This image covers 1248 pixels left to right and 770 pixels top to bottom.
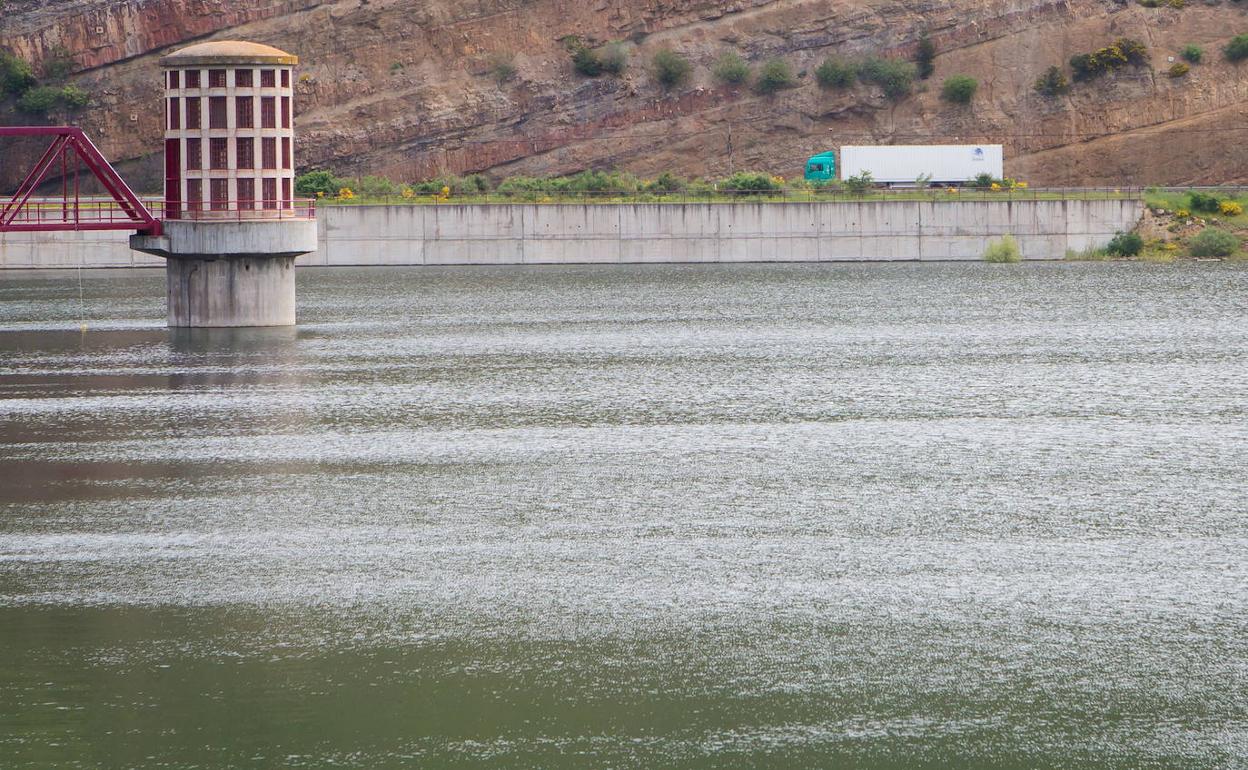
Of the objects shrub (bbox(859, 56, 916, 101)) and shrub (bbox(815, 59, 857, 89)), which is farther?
shrub (bbox(815, 59, 857, 89))

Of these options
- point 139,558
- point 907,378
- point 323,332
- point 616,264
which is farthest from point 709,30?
point 139,558

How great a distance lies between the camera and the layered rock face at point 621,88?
109 m

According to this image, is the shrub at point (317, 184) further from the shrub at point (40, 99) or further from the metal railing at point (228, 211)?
the metal railing at point (228, 211)

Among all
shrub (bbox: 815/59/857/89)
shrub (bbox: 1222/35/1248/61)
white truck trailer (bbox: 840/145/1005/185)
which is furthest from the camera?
shrub (bbox: 815/59/857/89)

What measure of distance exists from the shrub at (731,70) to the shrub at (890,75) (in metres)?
7.58

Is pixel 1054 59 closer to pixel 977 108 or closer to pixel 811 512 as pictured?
pixel 977 108

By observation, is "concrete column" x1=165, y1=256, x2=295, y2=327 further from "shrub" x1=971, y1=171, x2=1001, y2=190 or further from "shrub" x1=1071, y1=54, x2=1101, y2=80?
"shrub" x1=1071, y1=54, x2=1101, y2=80

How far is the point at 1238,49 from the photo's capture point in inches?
4274

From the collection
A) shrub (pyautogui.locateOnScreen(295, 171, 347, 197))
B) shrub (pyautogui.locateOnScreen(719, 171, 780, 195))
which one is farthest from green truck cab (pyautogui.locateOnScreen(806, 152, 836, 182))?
shrub (pyautogui.locateOnScreen(295, 171, 347, 197))

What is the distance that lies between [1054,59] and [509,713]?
10078 centimetres

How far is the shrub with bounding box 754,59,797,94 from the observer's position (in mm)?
109812

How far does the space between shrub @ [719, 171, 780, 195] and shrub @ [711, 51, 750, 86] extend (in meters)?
15.2

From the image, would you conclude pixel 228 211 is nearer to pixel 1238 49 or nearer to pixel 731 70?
pixel 731 70

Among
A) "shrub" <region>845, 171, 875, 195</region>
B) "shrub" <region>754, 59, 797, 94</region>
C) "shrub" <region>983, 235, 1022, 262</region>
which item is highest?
"shrub" <region>754, 59, 797, 94</region>
